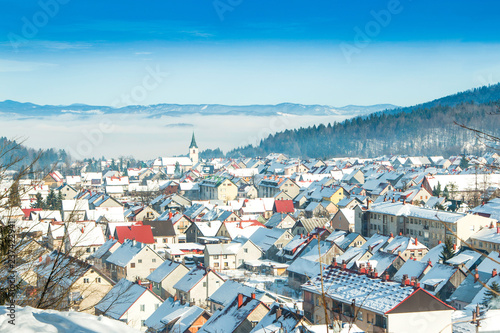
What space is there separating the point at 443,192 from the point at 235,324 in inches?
1132

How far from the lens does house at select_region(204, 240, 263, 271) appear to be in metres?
25.5

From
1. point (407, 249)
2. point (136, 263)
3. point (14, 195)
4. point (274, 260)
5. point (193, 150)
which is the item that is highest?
point (14, 195)

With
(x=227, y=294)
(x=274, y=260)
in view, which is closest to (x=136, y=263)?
(x=274, y=260)

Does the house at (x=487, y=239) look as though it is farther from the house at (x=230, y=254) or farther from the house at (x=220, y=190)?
the house at (x=220, y=190)

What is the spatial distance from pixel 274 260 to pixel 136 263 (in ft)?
20.8

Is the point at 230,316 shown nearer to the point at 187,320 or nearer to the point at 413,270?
the point at 187,320

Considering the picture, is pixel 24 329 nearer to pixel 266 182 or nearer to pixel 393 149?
pixel 266 182

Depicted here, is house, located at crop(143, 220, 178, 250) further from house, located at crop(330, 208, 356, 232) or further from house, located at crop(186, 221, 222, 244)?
house, located at crop(330, 208, 356, 232)

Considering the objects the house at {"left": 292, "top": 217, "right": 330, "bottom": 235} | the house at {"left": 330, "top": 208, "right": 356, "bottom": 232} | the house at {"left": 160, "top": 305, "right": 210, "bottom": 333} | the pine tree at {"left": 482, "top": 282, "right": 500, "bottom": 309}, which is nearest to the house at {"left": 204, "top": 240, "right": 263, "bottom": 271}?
the house at {"left": 292, "top": 217, "right": 330, "bottom": 235}

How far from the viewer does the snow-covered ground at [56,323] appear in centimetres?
348

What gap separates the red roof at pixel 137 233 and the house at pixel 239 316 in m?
13.4

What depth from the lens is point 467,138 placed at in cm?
9350

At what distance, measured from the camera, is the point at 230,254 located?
25.8 m

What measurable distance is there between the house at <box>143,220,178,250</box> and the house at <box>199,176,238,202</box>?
1986 cm
